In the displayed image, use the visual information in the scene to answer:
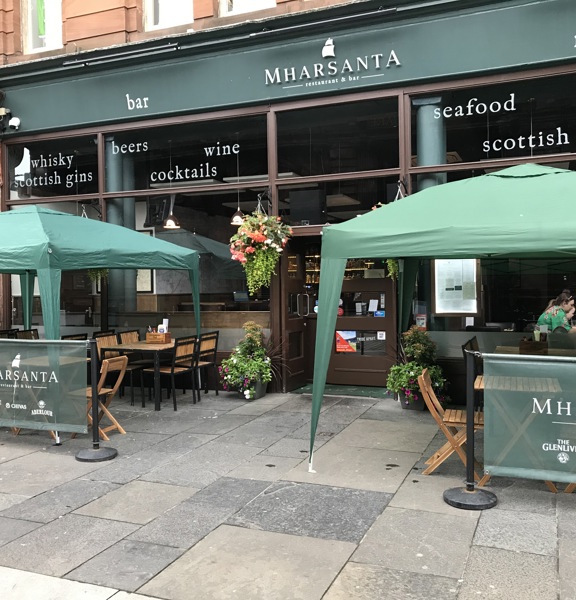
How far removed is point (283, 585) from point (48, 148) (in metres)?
9.94

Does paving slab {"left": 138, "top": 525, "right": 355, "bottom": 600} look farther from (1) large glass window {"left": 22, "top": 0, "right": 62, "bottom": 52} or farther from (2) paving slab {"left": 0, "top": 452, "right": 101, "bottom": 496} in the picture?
(1) large glass window {"left": 22, "top": 0, "right": 62, "bottom": 52}

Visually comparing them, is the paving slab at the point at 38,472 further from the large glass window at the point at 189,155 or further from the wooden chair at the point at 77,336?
the large glass window at the point at 189,155

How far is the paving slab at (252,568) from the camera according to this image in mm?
3387

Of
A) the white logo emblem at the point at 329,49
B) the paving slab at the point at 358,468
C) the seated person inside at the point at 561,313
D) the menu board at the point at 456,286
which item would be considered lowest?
the paving slab at the point at 358,468

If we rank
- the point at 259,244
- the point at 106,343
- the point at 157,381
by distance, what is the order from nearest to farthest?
the point at 157,381, the point at 259,244, the point at 106,343

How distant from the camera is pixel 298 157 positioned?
30.4ft

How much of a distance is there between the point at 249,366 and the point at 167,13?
6271 millimetres

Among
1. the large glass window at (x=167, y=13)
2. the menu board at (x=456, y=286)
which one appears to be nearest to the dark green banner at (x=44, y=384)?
the menu board at (x=456, y=286)

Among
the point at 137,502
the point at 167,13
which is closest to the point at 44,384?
the point at 137,502

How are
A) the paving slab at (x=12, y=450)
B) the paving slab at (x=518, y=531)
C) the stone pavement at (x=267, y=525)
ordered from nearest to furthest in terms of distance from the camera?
the stone pavement at (x=267, y=525) < the paving slab at (x=518, y=531) < the paving slab at (x=12, y=450)

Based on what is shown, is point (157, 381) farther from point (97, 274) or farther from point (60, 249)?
point (97, 274)

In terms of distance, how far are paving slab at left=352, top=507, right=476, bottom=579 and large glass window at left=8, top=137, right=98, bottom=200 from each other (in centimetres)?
836

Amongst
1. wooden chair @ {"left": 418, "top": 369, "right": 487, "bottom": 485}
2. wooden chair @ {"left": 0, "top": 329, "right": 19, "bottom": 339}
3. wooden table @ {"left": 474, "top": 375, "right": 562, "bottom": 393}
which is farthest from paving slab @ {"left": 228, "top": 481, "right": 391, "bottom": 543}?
wooden chair @ {"left": 0, "top": 329, "right": 19, "bottom": 339}

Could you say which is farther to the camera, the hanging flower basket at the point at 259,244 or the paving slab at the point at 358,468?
the hanging flower basket at the point at 259,244
